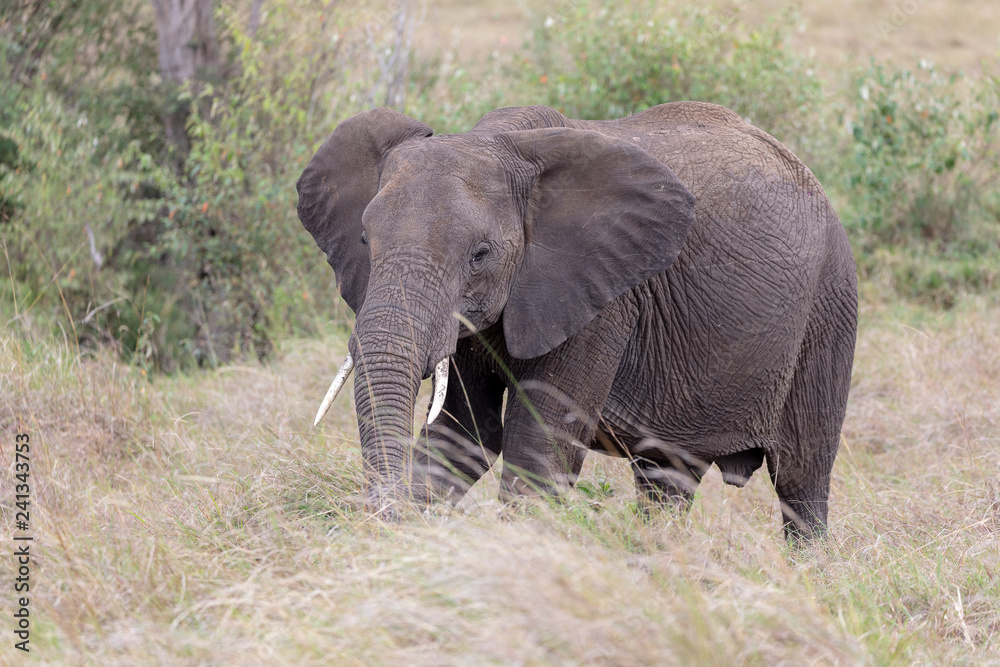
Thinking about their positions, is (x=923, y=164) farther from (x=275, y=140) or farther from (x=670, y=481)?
(x=670, y=481)

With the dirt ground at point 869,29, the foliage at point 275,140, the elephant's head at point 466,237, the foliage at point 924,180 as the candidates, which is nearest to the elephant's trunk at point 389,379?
the elephant's head at point 466,237

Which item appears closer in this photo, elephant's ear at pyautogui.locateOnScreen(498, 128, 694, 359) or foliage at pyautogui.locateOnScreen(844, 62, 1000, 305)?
elephant's ear at pyautogui.locateOnScreen(498, 128, 694, 359)

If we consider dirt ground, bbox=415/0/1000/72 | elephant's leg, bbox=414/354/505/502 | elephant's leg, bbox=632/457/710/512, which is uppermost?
elephant's leg, bbox=414/354/505/502

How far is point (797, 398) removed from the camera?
5.57 meters

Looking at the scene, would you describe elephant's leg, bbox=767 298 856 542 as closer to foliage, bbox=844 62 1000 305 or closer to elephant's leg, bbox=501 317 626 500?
elephant's leg, bbox=501 317 626 500

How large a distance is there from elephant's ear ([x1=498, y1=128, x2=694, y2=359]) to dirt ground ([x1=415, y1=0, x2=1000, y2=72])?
1450cm

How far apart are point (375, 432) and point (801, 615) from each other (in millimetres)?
1496

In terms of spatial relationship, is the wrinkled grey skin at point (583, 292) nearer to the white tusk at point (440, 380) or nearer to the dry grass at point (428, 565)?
the white tusk at point (440, 380)

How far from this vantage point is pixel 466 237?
4.05 meters

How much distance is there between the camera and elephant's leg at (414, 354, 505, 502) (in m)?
4.74

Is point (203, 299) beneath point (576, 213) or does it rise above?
beneath

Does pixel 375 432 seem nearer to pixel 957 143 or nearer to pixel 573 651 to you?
pixel 573 651

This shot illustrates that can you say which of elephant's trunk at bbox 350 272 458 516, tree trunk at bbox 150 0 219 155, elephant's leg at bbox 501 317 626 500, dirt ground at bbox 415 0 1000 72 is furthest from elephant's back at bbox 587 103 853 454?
dirt ground at bbox 415 0 1000 72

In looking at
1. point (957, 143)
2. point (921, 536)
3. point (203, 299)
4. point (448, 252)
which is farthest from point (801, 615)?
point (957, 143)
